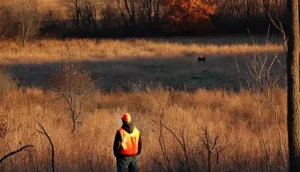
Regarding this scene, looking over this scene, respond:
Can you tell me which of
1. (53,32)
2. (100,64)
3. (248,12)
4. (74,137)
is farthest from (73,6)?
(74,137)

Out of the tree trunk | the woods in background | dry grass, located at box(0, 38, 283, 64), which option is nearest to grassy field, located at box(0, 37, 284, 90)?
dry grass, located at box(0, 38, 283, 64)

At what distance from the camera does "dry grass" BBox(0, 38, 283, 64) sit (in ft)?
88.4

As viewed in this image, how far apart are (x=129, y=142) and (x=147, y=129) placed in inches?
147

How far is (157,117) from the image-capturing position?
11.0 m

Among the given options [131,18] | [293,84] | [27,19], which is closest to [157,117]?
[293,84]

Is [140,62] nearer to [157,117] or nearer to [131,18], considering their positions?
[157,117]

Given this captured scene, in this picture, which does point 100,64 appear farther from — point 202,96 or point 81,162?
point 81,162

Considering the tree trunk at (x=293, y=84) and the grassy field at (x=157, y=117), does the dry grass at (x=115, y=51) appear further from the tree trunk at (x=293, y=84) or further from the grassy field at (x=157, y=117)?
the tree trunk at (x=293, y=84)

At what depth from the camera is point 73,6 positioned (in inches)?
1932

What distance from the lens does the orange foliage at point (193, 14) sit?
1663 inches

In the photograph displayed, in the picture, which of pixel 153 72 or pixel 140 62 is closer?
pixel 153 72

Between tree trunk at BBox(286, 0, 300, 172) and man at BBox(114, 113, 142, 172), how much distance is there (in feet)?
6.18

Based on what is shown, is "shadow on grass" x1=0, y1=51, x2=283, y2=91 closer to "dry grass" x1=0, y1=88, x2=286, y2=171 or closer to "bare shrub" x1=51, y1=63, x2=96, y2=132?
"dry grass" x1=0, y1=88, x2=286, y2=171

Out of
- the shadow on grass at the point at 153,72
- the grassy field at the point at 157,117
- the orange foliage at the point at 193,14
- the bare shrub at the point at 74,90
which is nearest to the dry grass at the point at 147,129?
the grassy field at the point at 157,117
